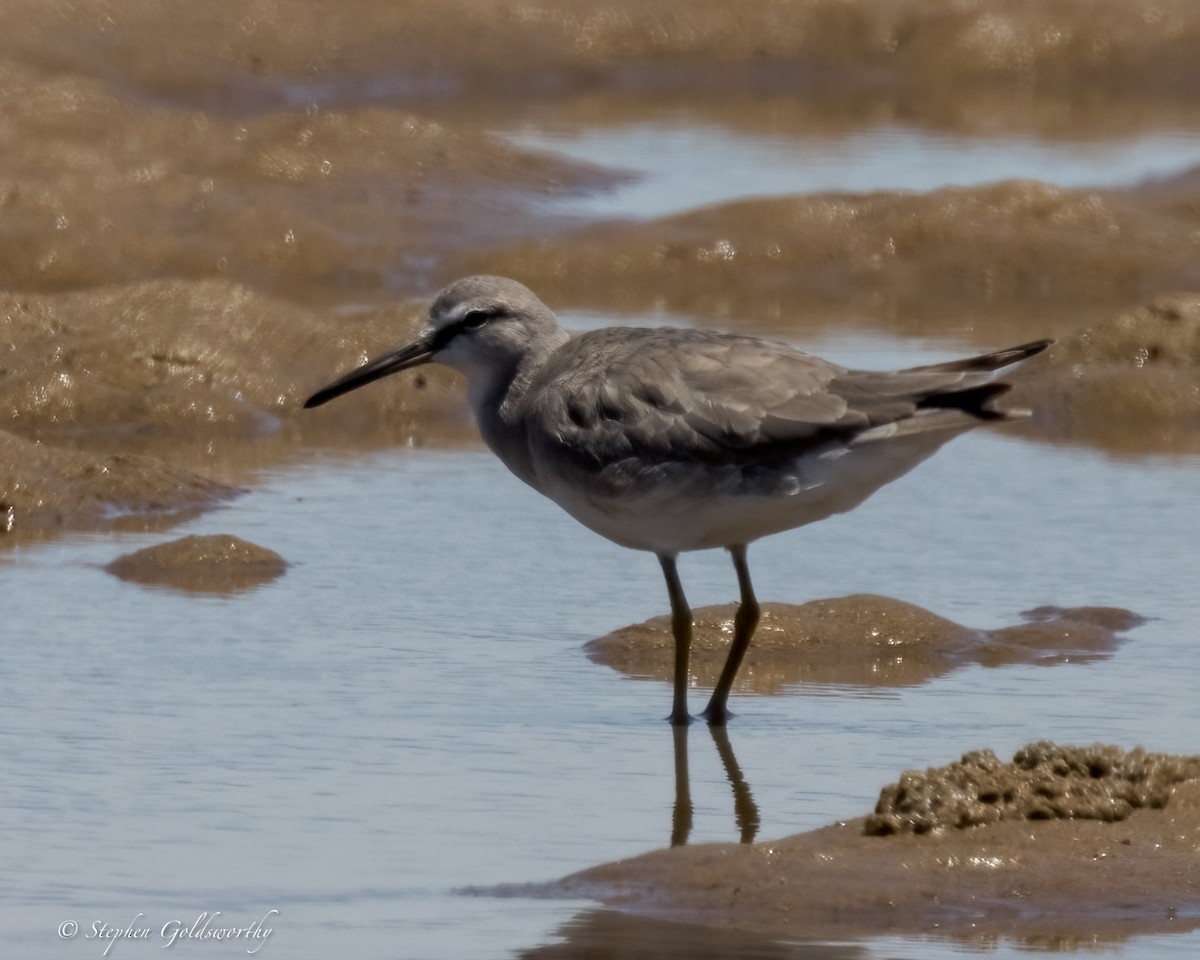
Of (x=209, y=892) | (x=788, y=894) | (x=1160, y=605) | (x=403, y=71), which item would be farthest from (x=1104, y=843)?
(x=403, y=71)

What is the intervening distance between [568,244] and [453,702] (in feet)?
26.3

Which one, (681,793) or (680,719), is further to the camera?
(680,719)

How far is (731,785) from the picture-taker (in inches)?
251

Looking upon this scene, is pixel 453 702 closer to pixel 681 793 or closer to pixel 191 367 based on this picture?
pixel 681 793

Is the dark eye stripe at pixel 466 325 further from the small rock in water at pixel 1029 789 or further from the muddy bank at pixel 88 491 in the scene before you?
the small rock in water at pixel 1029 789

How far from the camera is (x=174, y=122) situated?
15820 mm

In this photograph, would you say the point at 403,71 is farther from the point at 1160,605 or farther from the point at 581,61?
the point at 1160,605

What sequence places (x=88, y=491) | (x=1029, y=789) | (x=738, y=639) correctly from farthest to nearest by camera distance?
(x=88, y=491) → (x=738, y=639) → (x=1029, y=789)

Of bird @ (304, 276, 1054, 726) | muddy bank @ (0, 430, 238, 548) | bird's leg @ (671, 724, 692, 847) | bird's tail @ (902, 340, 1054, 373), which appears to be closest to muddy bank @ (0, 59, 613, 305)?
muddy bank @ (0, 430, 238, 548)

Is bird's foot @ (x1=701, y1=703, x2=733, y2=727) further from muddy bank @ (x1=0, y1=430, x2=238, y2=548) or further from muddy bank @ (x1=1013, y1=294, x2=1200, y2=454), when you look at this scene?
muddy bank @ (x1=1013, y1=294, x2=1200, y2=454)

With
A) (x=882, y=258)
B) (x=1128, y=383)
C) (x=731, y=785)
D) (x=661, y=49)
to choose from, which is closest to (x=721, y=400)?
(x=731, y=785)

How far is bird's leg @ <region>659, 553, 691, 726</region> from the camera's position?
6895mm

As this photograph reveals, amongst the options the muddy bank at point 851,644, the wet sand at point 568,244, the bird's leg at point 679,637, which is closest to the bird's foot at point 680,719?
the bird's leg at point 679,637

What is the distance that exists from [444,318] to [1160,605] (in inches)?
104
